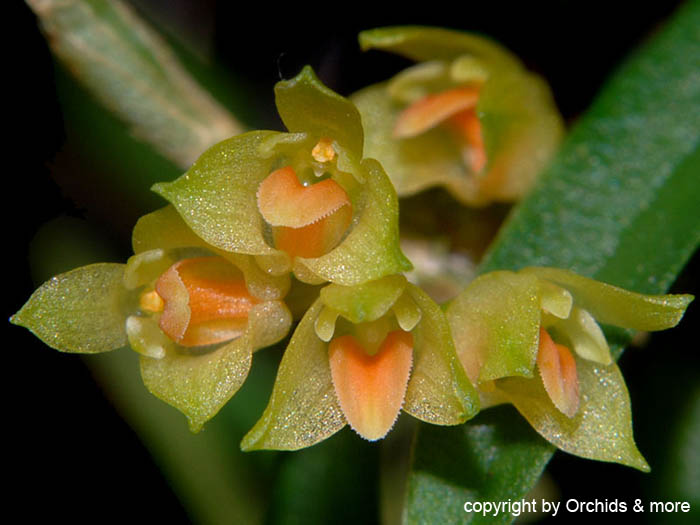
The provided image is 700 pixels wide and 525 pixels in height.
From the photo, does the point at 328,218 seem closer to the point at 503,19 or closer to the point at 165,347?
the point at 165,347

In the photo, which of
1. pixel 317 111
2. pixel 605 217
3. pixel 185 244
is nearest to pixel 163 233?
pixel 185 244

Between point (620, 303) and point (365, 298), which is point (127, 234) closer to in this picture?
point (365, 298)

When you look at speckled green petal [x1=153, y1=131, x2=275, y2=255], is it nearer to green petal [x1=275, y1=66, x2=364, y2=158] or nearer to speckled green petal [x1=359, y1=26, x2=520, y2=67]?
green petal [x1=275, y1=66, x2=364, y2=158]

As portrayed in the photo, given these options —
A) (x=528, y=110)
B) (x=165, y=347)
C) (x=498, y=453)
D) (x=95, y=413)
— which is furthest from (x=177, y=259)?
(x=528, y=110)

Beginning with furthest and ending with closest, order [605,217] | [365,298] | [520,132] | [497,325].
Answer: [520,132] < [605,217] < [497,325] < [365,298]

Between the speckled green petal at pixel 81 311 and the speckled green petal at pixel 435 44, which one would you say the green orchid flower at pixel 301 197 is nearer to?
the speckled green petal at pixel 81 311

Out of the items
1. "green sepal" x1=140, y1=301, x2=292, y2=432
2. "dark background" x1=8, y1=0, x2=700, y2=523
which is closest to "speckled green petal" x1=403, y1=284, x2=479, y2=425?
"green sepal" x1=140, y1=301, x2=292, y2=432
